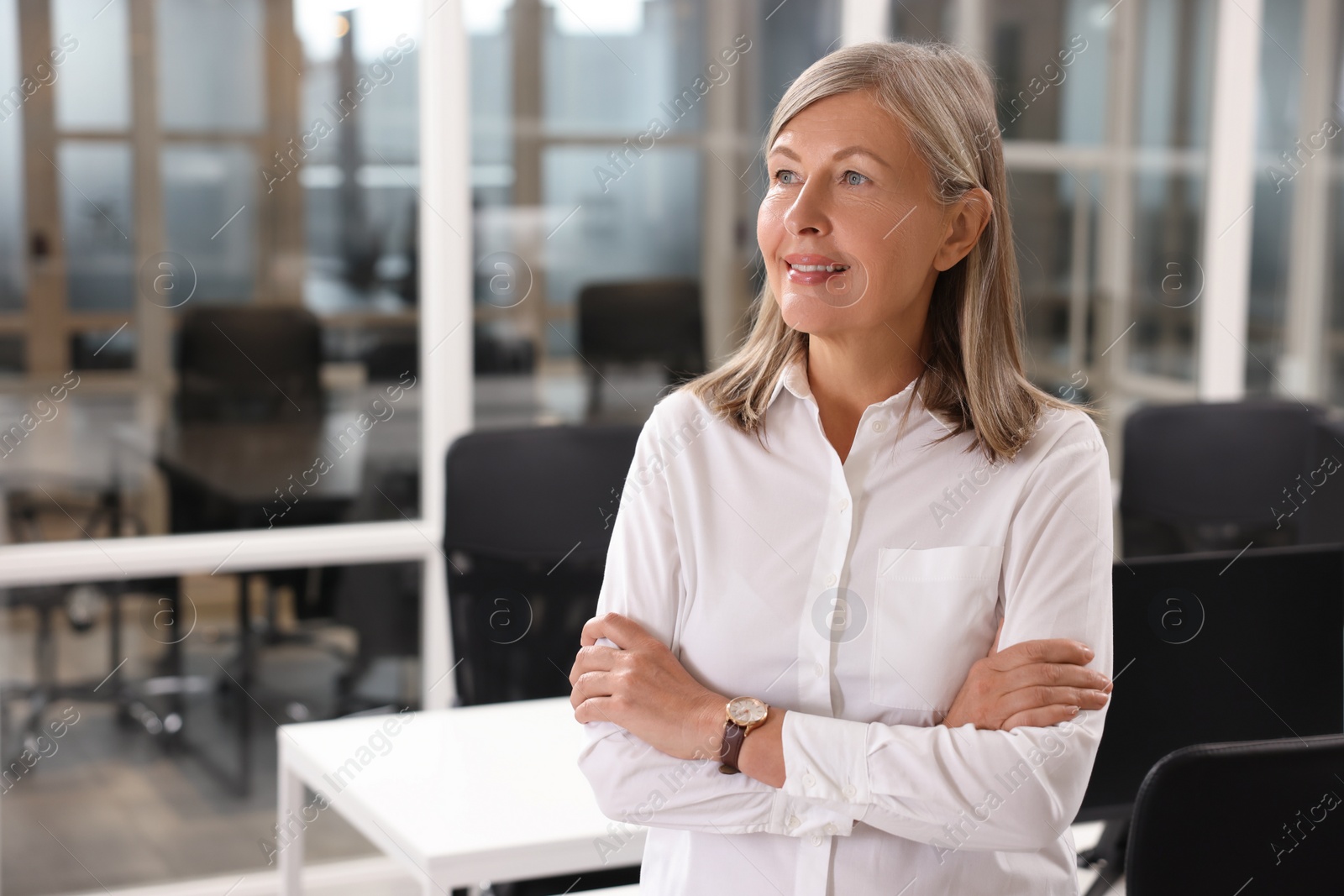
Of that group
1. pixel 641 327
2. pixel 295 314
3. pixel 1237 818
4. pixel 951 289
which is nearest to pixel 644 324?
pixel 641 327

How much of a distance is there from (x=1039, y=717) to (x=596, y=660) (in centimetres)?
49

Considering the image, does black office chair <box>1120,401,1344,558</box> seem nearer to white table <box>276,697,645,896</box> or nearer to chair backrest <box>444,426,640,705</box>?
chair backrest <box>444,426,640,705</box>

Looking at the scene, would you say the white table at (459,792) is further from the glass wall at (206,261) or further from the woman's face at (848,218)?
the glass wall at (206,261)

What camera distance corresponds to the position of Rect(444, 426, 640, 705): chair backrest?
2.48 metres

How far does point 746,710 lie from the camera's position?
57.3 inches

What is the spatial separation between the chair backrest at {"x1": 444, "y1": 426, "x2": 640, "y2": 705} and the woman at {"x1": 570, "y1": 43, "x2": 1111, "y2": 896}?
3.04ft

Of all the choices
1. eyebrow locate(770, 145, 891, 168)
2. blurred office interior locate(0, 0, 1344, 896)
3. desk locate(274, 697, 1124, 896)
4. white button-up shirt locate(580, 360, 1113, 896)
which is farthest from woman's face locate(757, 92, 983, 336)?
blurred office interior locate(0, 0, 1344, 896)

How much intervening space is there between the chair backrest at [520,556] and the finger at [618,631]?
0.94 metres

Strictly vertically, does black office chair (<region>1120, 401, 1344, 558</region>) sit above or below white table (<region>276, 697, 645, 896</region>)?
above

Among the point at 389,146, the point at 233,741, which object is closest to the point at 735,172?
the point at 389,146

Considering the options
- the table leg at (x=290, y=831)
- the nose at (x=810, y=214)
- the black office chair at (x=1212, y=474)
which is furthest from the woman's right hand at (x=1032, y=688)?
the black office chair at (x=1212, y=474)

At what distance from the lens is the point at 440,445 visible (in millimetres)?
3344

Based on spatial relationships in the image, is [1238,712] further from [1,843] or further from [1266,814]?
[1,843]

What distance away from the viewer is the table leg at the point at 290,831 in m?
2.05
